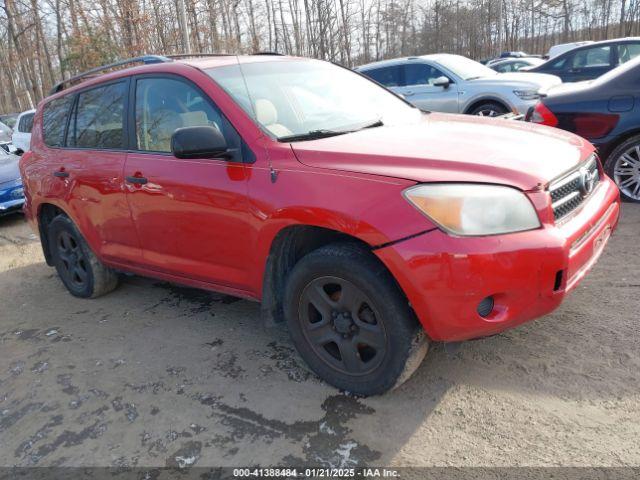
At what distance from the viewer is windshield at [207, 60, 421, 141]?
3031 mm

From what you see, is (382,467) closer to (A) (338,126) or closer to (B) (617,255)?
(A) (338,126)

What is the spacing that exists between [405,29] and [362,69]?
37.7 m

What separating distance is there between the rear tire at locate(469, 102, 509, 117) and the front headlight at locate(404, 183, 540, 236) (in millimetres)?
7039

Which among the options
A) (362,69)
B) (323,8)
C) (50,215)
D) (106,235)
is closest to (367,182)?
(106,235)

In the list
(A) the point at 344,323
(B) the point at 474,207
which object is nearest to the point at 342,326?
(A) the point at 344,323

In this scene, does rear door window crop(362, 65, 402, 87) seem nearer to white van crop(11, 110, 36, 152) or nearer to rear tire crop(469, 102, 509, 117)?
rear tire crop(469, 102, 509, 117)

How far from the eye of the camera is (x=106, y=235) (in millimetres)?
3924

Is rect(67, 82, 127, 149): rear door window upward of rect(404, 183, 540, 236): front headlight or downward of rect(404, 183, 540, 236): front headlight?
upward

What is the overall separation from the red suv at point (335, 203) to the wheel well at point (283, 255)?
1 cm

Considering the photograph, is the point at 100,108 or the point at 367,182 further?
the point at 100,108

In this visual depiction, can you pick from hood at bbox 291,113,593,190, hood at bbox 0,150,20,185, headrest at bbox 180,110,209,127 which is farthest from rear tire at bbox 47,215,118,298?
hood at bbox 0,150,20,185

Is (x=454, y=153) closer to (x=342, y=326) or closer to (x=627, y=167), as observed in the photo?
(x=342, y=326)

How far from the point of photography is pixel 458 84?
9203mm

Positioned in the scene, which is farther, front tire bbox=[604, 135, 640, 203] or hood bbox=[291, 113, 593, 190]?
front tire bbox=[604, 135, 640, 203]
